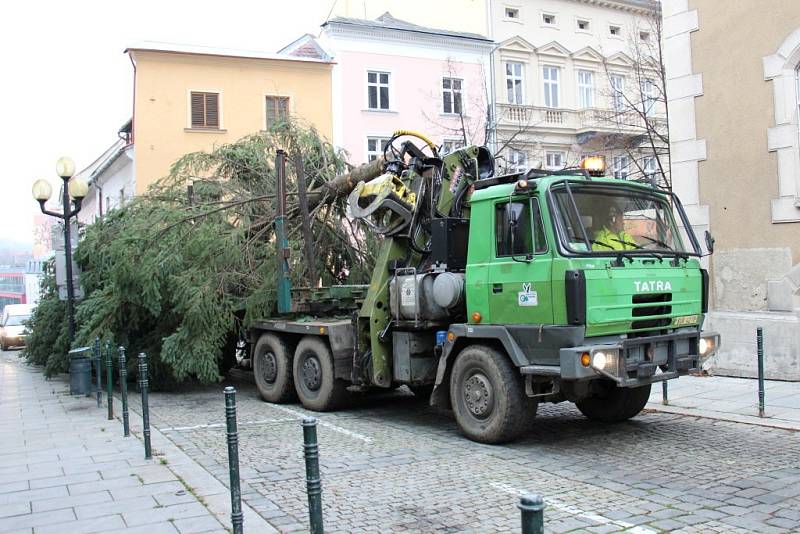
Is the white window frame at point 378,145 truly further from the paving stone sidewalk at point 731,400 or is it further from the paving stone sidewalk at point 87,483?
the paving stone sidewalk at point 87,483

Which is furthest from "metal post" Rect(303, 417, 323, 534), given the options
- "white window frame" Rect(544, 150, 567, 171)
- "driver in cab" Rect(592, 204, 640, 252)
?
"white window frame" Rect(544, 150, 567, 171)

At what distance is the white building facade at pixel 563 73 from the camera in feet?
101

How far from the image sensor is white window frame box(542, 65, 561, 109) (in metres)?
33.2

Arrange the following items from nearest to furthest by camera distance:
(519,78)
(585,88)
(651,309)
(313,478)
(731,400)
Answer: (313,478) → (651,309) → (731,400) → (519,78) → (585,88)

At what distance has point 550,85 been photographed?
33531mm

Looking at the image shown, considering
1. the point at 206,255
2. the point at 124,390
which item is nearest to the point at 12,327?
the point at 206,255

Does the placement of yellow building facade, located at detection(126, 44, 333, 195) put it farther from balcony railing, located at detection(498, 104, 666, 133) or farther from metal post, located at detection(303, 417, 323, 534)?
metal post, located at detection(303, 417, 323, 534)

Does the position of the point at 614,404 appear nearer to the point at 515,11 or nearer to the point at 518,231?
the point at 518,231

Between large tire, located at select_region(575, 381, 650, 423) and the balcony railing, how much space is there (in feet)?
72.8

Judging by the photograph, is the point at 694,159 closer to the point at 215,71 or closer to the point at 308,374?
the point at 308,374

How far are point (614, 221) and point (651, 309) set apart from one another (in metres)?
1.02

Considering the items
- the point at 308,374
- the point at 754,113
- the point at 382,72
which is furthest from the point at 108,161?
the point at 754,113

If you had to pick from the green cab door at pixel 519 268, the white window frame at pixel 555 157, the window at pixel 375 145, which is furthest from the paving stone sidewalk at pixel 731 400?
the white window frame at pixel 555 157

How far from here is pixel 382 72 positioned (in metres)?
30.4
